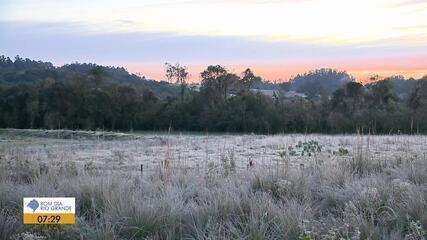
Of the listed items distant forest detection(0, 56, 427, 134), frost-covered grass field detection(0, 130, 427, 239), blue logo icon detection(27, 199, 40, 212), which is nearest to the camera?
frost-covered grass field detection(0, 130, 427, 239)

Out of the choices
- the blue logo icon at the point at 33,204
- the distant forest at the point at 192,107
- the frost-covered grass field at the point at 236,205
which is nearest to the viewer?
the frost-covered grass field at the point at 236,205

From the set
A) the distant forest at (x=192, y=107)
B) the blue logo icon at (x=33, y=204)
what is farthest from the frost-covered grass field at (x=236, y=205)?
the distant forest at (x=192, y=107)

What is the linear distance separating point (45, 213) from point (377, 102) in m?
62.3

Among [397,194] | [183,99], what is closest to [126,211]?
[397,194]

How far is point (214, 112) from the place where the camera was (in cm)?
6450

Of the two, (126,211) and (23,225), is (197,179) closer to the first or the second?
(126,211)

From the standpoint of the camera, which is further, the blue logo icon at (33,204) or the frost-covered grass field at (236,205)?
the blue logo icon at (33,204)

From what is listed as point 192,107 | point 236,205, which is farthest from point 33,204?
point 192,107

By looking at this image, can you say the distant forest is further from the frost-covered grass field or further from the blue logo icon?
the blue logo icon

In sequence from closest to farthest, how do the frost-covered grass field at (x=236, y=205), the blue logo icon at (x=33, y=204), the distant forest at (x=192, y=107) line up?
1. the frost-covered grass field at (x=236, y=205)
2. the blue logo icon at (x=33, y=204)
3. the distant forest at (x=192, y=107)

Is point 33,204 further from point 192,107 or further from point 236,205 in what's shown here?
point 192,107

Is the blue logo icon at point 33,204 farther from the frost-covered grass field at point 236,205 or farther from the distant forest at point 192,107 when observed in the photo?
the distant forest at point 192,107

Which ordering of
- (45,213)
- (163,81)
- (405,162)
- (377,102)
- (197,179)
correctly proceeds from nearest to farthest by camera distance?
(45,213), (197,179), (405,162), (377,102), (163,81)

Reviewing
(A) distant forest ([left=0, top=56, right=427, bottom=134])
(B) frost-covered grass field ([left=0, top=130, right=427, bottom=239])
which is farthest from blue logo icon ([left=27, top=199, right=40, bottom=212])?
(A) distant forest ([left=0, top=56, right=427, bottom=134])
